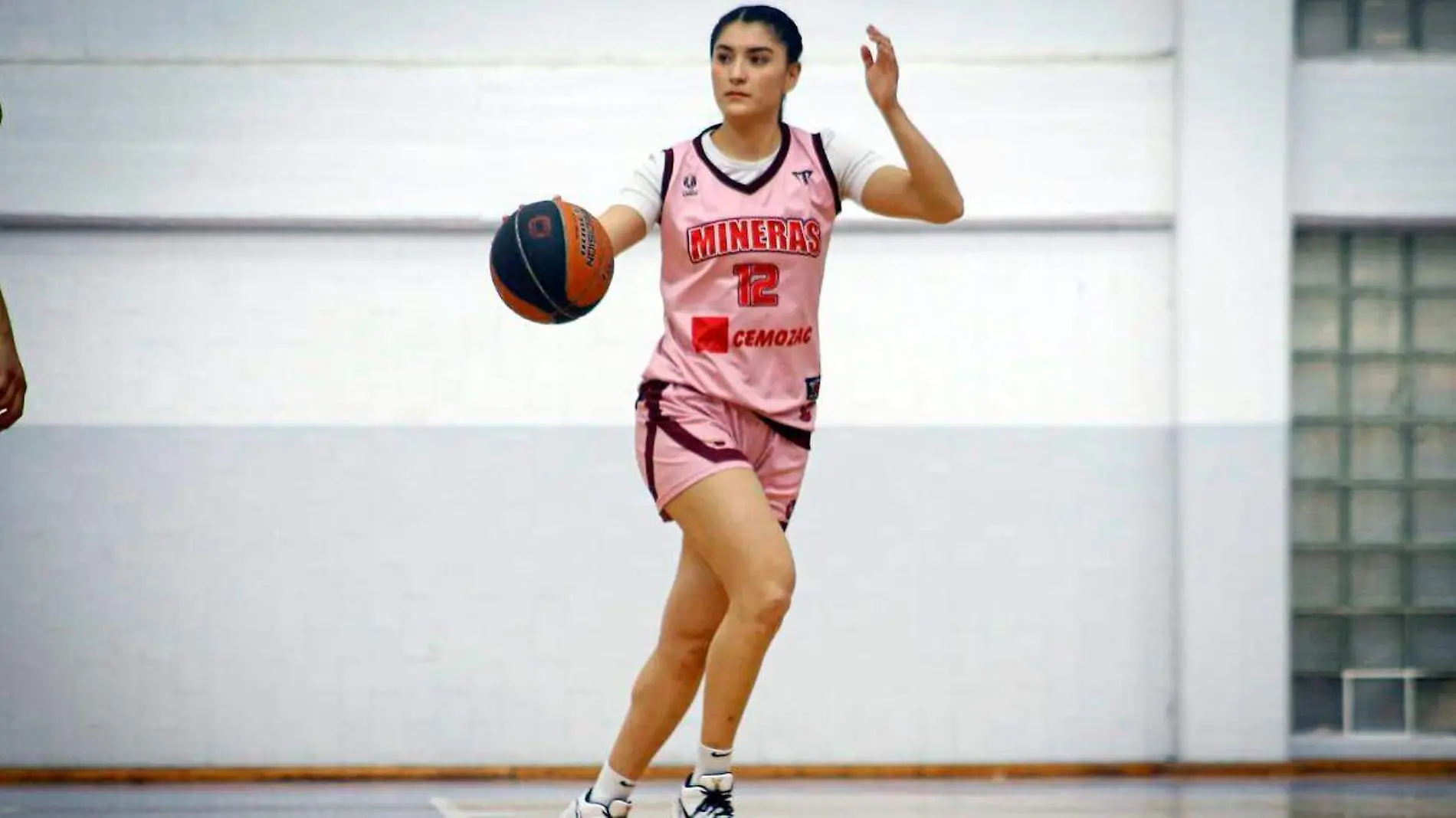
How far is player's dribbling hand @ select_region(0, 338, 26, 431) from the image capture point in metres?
3.48

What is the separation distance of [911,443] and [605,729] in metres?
1.59

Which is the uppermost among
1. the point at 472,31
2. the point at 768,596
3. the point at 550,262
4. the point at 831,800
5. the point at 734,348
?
the point at 472,31

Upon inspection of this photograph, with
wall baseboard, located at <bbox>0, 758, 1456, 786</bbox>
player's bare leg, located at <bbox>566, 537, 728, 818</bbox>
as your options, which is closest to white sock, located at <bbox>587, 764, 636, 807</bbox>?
player's bare leg, located at <bbox>566, 537, 728, 818</bbox>

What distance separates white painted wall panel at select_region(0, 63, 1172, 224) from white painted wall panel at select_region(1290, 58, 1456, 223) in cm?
68

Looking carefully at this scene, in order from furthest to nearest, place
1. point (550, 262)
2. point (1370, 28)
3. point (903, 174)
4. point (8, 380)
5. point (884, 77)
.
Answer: point (1370, 28), point (903, 174), point (884, 77), point (550, 262), point (8, 380)

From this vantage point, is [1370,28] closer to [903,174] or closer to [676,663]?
[903,174]

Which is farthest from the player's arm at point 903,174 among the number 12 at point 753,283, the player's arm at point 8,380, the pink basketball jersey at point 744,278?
the player's arm at point 8,380

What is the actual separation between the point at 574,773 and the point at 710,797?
2.97 m

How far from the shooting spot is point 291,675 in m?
6.79

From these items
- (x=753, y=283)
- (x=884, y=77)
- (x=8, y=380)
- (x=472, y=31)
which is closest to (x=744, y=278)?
(x=753, y=283)

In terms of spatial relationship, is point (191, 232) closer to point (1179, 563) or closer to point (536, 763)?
point (536, 763)

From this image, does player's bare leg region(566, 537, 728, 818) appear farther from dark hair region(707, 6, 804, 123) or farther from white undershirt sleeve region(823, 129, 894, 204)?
dark hair region(707, 6, 804, 123)

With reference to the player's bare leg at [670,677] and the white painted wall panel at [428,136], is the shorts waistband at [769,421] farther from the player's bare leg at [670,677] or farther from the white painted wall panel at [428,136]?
the white painted wall panel at [428,136]

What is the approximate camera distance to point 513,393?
22.2 feet
